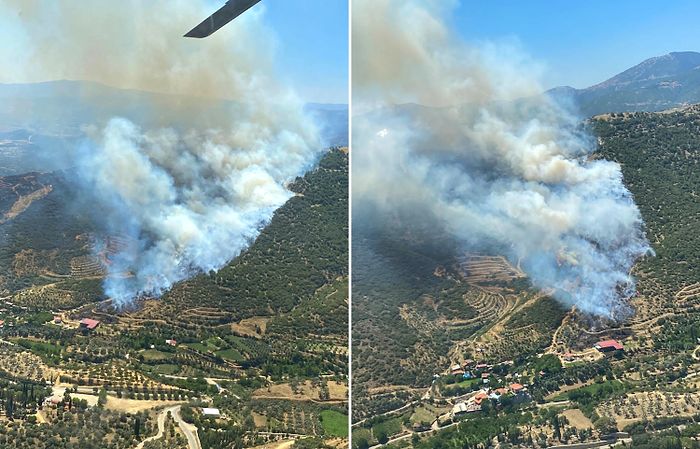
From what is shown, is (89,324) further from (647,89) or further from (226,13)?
(647,89)

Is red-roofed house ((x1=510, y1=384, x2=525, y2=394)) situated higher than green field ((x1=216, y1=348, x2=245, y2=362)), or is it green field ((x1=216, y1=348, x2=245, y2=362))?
green field ((x1=216, y1=348, x2=245, y2=362))

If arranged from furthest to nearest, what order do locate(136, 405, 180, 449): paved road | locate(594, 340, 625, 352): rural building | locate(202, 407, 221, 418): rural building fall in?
locate(594, 340, 625, 352): rural building, locate(202, 407, 221, 418): rural building, locate(136, 405, 180, 449): paved road

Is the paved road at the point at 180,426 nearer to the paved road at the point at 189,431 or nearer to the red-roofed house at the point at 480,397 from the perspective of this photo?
the paved road at the point at 189,431

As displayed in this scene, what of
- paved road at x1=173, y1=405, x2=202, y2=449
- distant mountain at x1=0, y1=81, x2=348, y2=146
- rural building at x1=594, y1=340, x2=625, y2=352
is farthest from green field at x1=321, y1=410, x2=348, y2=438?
distant mountain at x1=0, y1=81, x2=348, y2=146

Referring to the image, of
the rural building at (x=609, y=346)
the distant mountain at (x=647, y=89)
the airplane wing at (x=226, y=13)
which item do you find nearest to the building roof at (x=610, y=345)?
the rural building at (x=609, y=346)

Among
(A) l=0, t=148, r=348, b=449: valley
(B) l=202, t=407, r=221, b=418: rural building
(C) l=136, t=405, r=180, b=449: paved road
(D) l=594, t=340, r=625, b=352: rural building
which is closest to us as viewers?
(C) l=136, t=405, r=180, b=449: paved road

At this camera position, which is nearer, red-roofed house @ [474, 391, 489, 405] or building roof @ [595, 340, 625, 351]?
red-roofed house @ [474, 391, 489, 405]

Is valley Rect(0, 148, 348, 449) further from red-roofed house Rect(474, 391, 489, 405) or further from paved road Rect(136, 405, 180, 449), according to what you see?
red-roofed house Rect(474, 391, 489, 405)
